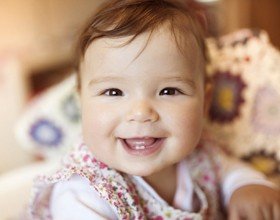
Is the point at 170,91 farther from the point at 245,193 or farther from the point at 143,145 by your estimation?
the point at 245,193

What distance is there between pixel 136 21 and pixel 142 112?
0.13m

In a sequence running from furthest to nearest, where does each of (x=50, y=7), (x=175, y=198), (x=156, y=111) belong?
(x=50, y=7) < (x=175, y=198) < (x=156, y=111)

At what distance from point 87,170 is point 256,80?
0.42 metres

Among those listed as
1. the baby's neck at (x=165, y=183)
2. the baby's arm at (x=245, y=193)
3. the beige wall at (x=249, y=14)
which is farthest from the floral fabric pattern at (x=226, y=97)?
the beige wall at (x=249, y=14)

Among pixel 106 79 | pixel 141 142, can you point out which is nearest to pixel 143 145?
pixel 141 142

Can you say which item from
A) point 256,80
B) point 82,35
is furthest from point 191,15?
point 256,80

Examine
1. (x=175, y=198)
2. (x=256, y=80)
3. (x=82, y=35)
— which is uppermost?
(x=82, y=35)

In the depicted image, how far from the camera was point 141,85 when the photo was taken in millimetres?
617

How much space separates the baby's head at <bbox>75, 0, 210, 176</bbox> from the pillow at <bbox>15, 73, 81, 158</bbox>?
1.20 feet

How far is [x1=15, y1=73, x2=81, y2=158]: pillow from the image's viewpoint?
3.40 ft

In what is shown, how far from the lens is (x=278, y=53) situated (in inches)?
35.7

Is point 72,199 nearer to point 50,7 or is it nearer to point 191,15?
point 191,15

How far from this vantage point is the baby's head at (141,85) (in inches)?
Result: 24.2

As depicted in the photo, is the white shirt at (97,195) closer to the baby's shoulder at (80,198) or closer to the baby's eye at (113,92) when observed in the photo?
the baby's shoulder at (80,198)
